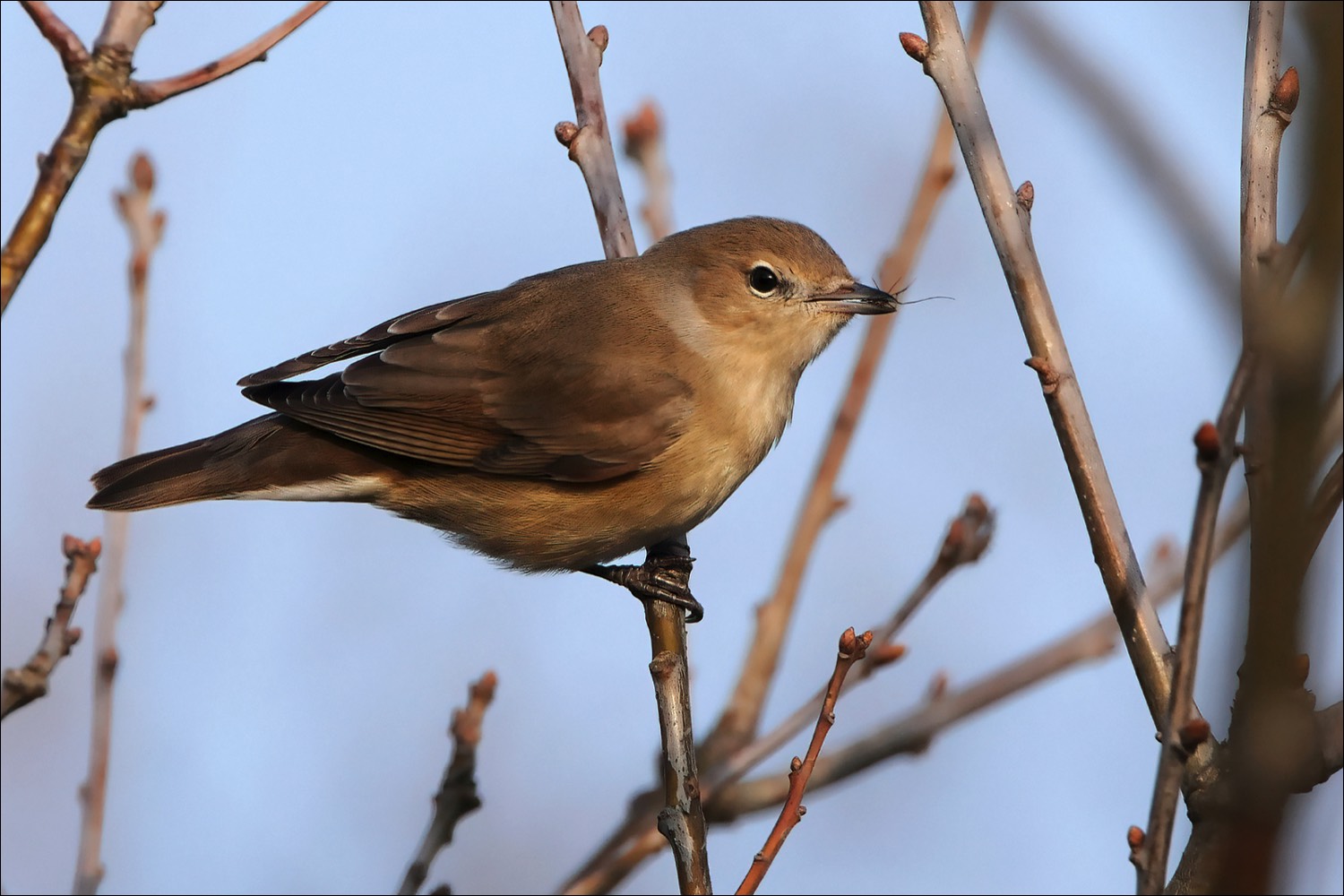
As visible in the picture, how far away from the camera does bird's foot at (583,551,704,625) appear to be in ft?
15.2

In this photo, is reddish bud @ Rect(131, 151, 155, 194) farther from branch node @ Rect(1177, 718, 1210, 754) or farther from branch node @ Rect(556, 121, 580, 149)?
branch node @ Rect(1177, 718, 1210, 754)

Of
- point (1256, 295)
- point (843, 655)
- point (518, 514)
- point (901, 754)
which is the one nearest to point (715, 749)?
point (901, 754)

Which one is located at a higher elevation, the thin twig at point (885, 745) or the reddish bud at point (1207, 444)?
the thin twig at point (885, 745)

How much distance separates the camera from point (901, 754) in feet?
13.4

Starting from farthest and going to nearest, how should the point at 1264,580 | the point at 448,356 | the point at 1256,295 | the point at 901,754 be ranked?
1. the point at 448,356
2. the point at 901,754
3. the point at 1256,295
4. the point at 1264,580

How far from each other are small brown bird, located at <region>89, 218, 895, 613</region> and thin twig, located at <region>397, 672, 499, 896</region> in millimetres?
1211

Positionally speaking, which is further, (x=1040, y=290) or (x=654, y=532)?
(x=654, y=532)

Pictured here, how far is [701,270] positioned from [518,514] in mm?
1223

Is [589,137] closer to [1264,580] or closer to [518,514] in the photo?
[518,514]

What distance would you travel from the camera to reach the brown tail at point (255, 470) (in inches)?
196

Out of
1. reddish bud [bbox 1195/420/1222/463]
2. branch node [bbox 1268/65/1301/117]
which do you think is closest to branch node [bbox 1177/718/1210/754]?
reddish bud [bbox 1195/420/1222/463]

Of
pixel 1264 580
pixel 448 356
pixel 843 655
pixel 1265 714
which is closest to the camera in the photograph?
pixel 1264 580

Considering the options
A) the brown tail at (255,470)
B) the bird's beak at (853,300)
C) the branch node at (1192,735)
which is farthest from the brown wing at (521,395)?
the branch node at (1192,735)

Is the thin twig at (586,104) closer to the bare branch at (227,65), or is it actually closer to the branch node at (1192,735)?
the bare branch at (227,65)
